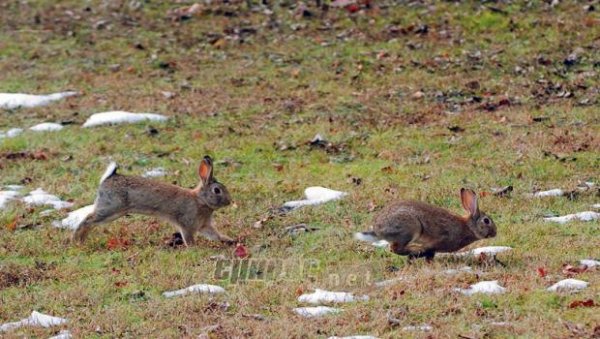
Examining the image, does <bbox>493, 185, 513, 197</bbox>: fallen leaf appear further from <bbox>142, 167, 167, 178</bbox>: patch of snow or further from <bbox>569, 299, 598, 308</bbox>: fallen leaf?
<bbox>569, 299, 598, 308</bbox>: fallen leaf

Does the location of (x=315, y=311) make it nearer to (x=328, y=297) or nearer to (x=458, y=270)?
A: (x=328, y=297)

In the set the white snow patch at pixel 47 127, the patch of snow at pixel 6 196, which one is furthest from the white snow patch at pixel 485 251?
the white snow patch at pixel 47 127

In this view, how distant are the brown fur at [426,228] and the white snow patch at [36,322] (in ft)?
9.04

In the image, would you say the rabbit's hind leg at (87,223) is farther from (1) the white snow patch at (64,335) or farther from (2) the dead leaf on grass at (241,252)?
(1) the white snow patch at (64,335)

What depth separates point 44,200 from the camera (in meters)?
12.8

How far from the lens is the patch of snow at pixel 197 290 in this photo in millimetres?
9203

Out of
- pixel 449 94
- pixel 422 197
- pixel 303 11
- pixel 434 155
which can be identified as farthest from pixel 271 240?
pixel 303 11

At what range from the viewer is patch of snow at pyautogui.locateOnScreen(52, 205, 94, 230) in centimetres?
1178

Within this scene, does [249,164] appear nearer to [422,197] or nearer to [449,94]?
[422,197]

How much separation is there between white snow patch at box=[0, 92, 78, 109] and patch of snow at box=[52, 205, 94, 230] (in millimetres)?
5949

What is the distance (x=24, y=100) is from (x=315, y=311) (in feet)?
34.1

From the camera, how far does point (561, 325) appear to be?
7824mm

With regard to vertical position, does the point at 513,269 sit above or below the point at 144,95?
above

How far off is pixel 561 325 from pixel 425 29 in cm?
1353
